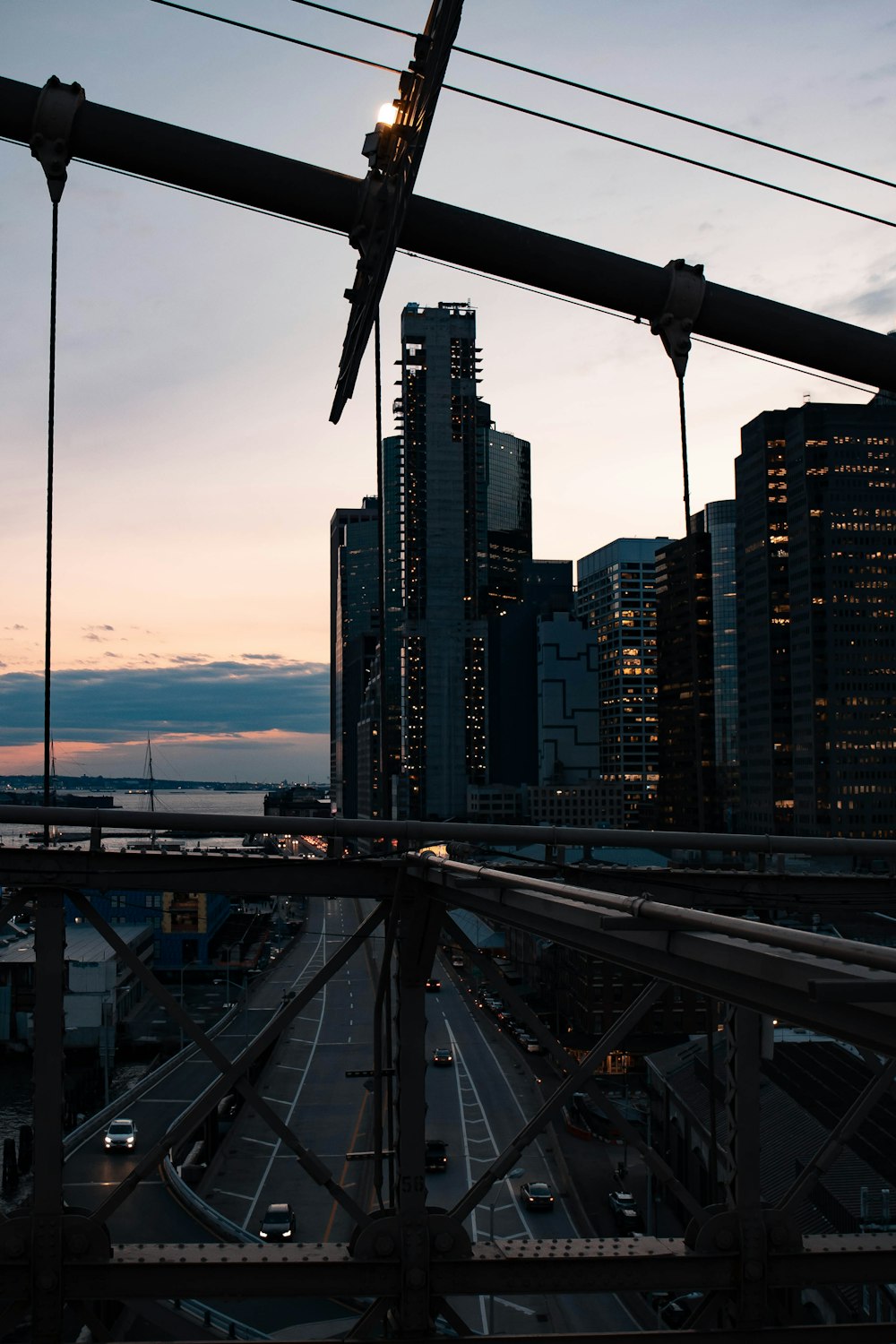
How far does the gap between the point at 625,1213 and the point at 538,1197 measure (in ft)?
10.6

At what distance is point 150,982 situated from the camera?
776 centimetres

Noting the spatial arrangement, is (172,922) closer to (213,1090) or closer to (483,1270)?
(213,1090)

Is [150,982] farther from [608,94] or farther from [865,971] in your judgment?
[608,94]

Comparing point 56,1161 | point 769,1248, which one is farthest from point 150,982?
point 769,1248

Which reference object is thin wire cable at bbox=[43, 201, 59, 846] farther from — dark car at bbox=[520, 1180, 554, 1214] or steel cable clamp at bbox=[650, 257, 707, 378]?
dark car at bbox=[520, 1180, 554, 1214]

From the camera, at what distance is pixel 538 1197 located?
4209 cm

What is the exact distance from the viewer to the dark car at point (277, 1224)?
3788 cm

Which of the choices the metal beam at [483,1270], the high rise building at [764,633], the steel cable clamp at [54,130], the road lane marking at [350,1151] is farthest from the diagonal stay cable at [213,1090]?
the high rise building at [764,633]

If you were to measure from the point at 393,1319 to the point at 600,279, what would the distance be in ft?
28.5

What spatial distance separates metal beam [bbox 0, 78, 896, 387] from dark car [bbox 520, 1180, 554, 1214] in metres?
38.2

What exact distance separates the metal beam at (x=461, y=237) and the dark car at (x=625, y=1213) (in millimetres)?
37059

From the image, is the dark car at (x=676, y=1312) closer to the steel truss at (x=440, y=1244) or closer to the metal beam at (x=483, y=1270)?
the steel truss at (x=440, y=1244)

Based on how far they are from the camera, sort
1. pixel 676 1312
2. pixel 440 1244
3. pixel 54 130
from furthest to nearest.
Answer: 1. pixel 676 1312
2. pixel 54 130
3. pixel 440 1244

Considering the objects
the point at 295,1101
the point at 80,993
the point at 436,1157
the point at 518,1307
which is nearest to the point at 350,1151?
the point at 436,1157
